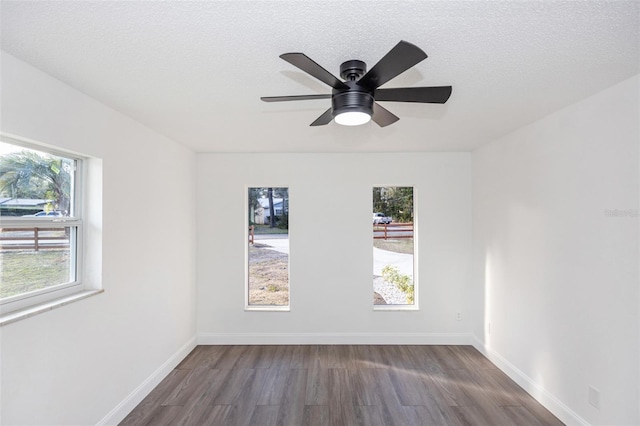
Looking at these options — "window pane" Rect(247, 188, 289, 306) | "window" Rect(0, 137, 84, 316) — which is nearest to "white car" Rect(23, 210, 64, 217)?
"window" Rect(0, 137, 84, 316)

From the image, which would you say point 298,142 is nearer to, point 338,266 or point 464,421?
point 338,266

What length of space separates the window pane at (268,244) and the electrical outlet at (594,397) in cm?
299

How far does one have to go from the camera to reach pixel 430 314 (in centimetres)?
400

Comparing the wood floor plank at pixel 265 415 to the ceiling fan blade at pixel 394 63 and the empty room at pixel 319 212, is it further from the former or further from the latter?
the ceiling fan blade at pixel 394 63

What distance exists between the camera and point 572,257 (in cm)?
238

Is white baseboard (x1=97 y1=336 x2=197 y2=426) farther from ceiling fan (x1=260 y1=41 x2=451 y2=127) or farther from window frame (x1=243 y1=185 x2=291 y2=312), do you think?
ceiling fan (x1=260 y1=41 x2=451 y2=127)

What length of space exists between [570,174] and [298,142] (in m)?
2.42

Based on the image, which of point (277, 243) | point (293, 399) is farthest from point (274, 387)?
point (277, 243)

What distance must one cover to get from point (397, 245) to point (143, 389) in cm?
309

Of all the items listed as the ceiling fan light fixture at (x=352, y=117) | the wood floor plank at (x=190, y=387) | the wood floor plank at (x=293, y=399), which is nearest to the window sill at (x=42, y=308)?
the wood floor plank at (x=190, y=387)

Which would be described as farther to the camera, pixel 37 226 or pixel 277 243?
pixel 277 243

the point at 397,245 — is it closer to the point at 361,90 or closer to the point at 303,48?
the point at 361,90

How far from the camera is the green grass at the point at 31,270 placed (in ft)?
5.80

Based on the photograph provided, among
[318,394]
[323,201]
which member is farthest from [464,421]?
[323,201]
